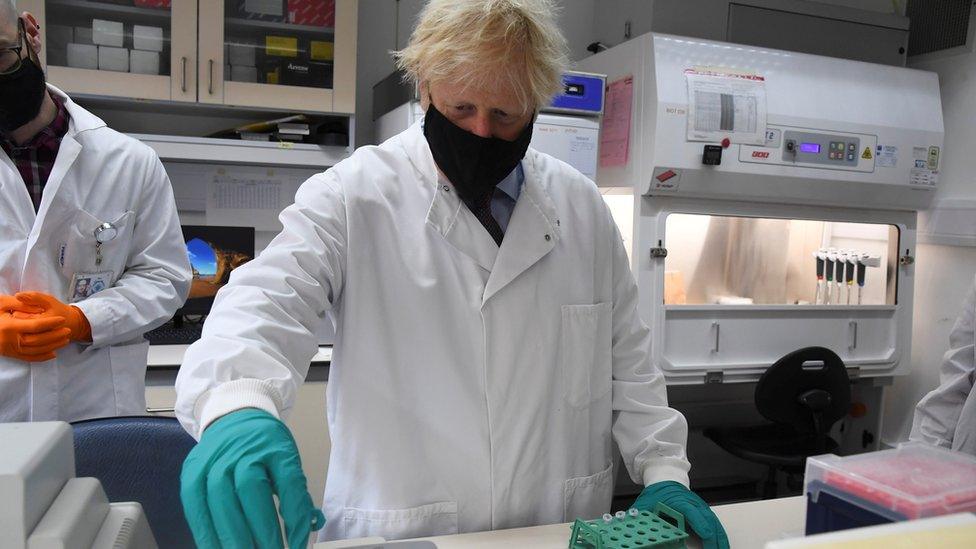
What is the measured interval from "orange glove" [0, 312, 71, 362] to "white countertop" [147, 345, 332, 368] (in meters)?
0.77

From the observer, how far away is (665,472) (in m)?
1.14

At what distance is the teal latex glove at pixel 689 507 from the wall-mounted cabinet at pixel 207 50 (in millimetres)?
1984

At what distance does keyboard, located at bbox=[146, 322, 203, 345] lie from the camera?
100 inches

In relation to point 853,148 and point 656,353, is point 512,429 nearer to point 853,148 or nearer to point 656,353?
point 656,353

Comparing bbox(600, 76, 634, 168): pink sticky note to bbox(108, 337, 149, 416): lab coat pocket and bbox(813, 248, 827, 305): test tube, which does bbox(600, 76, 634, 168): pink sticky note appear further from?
bbox(108, 337, 149, 416): lab coat pocket

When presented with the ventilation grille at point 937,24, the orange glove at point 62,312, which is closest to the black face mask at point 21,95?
the orange glove at point 62,312

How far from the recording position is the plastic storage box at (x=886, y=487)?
2.01 ft

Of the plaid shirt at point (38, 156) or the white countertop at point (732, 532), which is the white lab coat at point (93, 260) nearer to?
the plaid shirt at point (38, 156)

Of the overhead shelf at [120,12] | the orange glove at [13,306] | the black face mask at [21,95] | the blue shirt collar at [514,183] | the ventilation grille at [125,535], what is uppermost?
the overhead shelf at [120,12]

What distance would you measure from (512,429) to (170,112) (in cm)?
228

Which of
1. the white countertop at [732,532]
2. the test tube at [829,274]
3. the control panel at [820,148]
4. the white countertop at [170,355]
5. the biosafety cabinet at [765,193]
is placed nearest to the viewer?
the white countertop at [732,532]

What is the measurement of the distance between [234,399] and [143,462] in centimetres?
38

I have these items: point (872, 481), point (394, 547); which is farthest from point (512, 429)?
point (872, 481)

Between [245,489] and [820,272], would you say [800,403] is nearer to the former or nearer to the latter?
[820,272]
